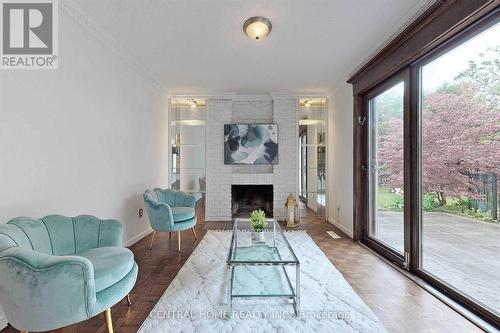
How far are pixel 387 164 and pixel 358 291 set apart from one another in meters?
1.67

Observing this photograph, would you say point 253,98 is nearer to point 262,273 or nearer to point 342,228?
point 342,228

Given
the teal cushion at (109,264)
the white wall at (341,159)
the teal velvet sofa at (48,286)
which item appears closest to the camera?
the teal velvet sofa at (48,286)

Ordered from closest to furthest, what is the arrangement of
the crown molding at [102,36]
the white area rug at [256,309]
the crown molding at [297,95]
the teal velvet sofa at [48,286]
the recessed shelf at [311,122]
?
the teal velvet sofa at [48,286]
the white area rug at [256,309]
the crown molding at [102,36]
the crown molding at [297,95]
the recessed shelf at [311,122]

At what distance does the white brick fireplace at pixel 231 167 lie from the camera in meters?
5.11

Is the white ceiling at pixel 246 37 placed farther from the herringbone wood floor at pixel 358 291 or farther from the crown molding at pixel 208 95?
the herringbone wood floor at pixel 358 291

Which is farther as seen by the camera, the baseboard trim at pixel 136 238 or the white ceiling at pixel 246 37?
the baseboard trim at pixel 136 238

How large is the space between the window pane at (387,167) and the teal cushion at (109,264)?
281 centimetres

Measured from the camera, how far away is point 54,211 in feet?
7.27

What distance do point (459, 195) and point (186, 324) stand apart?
7.95ft

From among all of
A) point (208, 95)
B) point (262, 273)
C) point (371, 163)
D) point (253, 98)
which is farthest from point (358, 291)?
point (208, 95)

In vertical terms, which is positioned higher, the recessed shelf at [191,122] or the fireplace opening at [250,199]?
the recessed shelf at [191,122]

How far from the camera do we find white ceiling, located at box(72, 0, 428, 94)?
2.33 m

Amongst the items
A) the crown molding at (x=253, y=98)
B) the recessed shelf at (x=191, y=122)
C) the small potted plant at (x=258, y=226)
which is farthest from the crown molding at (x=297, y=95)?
the small potted plant at (x=258, y=226)

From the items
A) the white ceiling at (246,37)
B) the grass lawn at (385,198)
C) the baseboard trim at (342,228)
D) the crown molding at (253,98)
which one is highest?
the white ceiling at (246,37)
